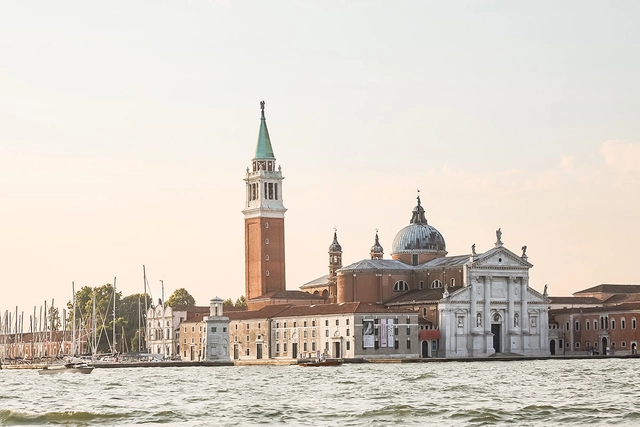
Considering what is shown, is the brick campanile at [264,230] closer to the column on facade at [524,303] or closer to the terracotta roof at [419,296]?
the terracotta roof at [419,296]

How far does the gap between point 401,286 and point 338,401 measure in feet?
210

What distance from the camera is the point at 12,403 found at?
1815 inches

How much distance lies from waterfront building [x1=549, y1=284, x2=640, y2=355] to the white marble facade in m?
5.01

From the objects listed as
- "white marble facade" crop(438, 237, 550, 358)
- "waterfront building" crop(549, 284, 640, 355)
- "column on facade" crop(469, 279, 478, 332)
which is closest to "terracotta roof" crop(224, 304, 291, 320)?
"white marble facade" crop(438, 237, 550, 358)

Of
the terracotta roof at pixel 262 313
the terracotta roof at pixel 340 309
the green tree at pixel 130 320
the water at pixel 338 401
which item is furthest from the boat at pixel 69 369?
the green tree at pixel 130 320

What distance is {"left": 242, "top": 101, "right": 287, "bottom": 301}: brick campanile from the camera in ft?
371

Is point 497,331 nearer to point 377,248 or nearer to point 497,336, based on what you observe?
point 497,336

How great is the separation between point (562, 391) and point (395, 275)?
194 ft

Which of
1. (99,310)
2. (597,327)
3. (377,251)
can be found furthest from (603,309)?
(99,310)

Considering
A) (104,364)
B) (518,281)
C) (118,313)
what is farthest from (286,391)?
(118,313)

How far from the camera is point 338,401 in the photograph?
144 ft

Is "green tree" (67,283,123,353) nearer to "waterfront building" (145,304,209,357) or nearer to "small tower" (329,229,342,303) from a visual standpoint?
"waterfront building" (145,304,209,357)

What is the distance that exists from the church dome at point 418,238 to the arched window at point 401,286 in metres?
3.87

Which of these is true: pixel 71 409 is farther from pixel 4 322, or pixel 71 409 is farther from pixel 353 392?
pixel 4 322
